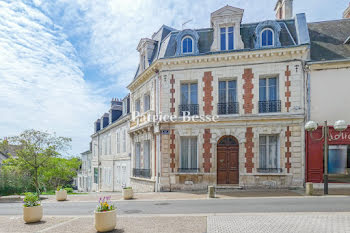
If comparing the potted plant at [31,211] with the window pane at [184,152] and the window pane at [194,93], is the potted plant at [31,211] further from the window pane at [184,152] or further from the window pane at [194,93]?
the window pane at [194,93]

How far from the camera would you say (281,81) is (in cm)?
1320

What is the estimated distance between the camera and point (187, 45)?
14727 millimetres

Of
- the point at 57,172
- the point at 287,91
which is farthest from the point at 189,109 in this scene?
the point at 57,172

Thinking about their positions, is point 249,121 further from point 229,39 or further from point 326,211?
point 326,211

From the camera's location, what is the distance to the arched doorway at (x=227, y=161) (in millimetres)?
13742

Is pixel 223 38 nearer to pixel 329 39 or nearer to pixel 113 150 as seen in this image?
pixel 329 39

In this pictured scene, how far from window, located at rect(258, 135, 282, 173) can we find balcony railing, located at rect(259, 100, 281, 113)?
145 cm

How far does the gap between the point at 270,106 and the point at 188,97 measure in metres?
4.61

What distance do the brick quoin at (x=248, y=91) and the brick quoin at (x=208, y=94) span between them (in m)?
1.83

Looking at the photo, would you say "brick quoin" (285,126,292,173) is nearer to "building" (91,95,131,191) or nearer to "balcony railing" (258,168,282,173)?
"balcony railing" (258,168,282,173)

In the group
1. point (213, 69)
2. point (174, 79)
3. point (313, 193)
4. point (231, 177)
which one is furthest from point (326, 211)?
point (174, 79)

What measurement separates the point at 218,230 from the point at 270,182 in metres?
7.89

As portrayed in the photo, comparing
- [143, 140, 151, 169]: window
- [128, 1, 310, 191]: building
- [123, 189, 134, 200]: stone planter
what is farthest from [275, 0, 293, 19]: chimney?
[123, 189, 134, 200]: stone planter

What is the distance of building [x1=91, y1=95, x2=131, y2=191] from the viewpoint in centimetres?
2056
